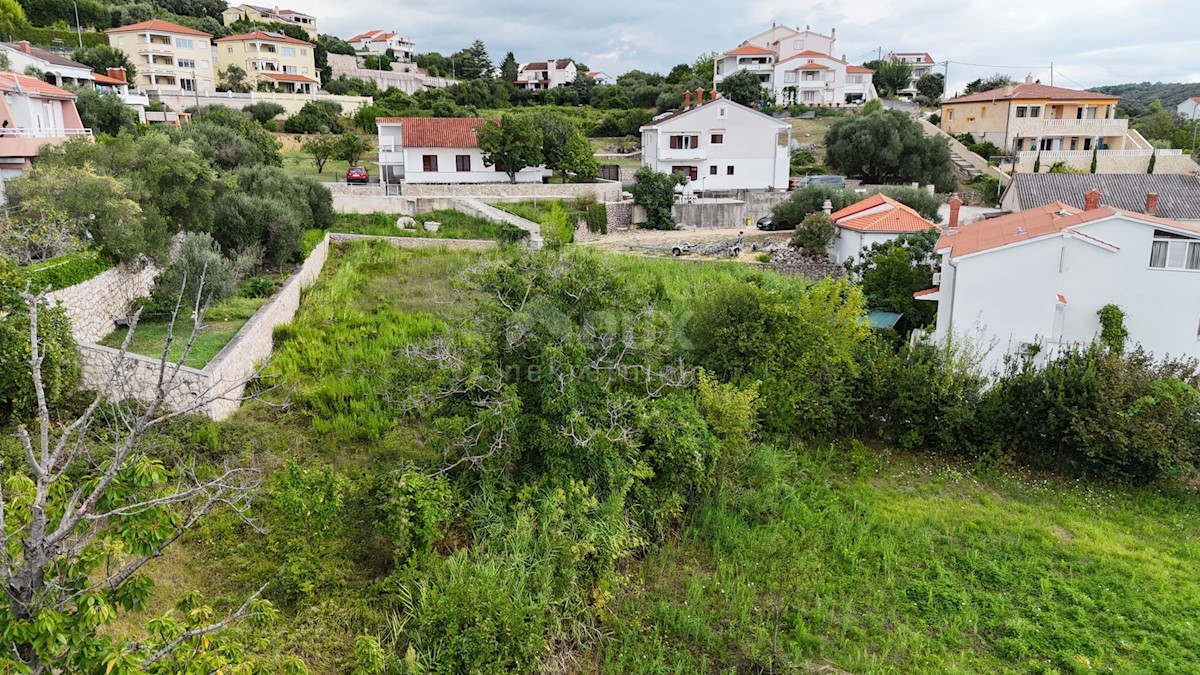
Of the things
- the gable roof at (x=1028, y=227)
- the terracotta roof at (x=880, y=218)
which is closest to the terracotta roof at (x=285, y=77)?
the terracotta roof at (x=880, y=218)

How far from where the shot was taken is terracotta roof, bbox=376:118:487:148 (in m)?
40.8

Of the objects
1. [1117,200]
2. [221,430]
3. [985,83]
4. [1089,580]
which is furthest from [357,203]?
[985,83]

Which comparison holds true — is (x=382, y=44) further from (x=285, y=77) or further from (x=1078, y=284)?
(x=1078, y=284)

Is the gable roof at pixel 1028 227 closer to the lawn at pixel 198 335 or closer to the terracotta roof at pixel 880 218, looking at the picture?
the terracotta roof at pixel 880 218

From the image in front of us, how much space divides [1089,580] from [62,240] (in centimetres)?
2051

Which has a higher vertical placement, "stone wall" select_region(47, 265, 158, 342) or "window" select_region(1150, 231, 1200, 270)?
"window" select_region(1150, 231, 1200, 270)

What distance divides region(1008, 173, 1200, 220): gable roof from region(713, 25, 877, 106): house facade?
37.3 m

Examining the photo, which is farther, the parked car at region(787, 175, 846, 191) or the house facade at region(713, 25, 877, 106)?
the house facade at region(713, 25, 877, 106)

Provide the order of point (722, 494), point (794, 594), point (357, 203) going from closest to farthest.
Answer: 1. point (794, 594)
2. point (722, 494)
3. point (357, 203)

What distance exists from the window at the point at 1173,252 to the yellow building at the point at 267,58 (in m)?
68.6

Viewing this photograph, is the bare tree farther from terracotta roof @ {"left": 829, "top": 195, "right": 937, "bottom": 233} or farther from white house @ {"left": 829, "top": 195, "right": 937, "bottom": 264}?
terracotta roof @ {"left": 829, "top": 195, "right": 937, "bottom": 233}

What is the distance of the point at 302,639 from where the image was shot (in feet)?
28.4

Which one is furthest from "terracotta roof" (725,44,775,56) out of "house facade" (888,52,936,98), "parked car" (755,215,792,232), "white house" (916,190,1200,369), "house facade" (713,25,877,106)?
"white house" (916,190,1200,369)

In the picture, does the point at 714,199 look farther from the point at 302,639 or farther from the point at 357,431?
the point at 302,639
